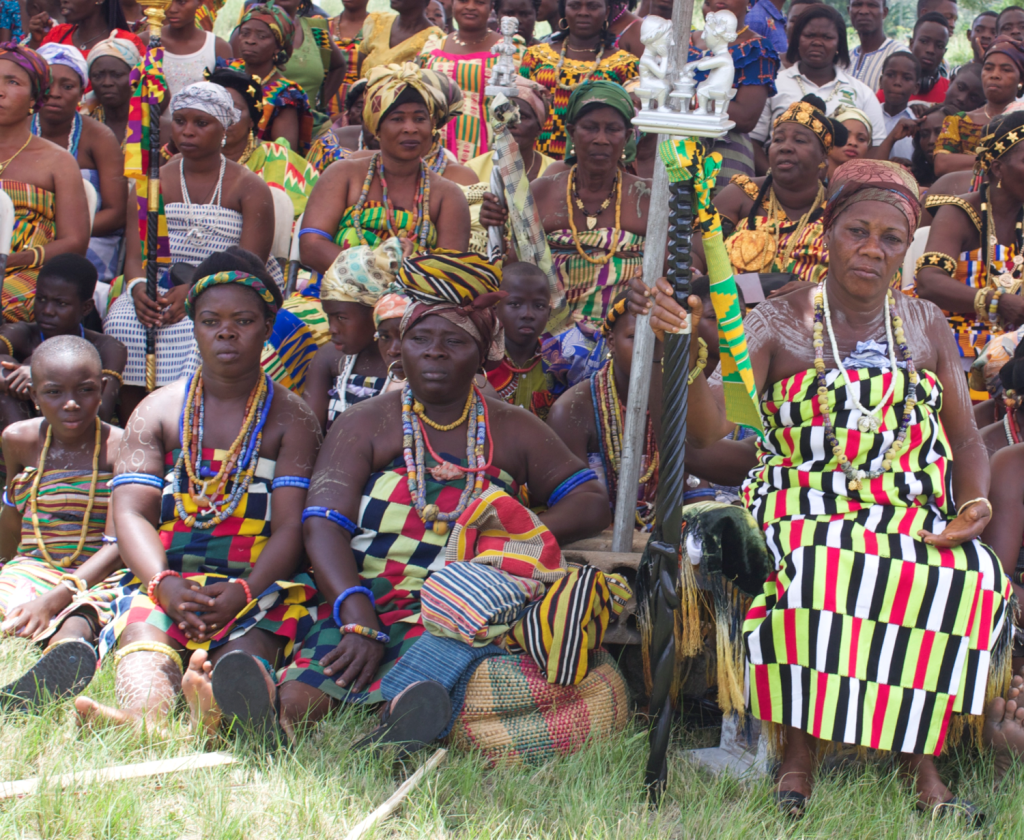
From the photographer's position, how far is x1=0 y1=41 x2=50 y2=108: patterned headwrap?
5.78 meters

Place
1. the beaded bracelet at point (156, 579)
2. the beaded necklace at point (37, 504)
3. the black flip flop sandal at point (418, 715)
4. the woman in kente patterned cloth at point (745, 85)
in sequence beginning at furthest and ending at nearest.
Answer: the woman in kente patterned cloth at point (745, 85), the beaded necklace at point (37, 504), the beaded bracelet at point (156, 579), the black flip flop sandal at point (418, 715)

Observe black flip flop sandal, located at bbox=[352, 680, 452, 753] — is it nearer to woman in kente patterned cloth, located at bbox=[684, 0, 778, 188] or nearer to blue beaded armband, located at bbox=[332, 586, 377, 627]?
blue beaded armband, located at bbox=[332, 586, 377, 627]

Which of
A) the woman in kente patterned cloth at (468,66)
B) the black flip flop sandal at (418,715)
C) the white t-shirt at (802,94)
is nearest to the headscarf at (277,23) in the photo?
the woman in kente patterned cloth at (468,66)

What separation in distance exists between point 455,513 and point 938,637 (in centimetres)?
162

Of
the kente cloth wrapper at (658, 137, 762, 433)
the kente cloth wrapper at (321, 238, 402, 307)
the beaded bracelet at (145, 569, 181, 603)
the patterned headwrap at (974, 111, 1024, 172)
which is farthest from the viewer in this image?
the patterned headwrap at (974, 111, 1024, 172)

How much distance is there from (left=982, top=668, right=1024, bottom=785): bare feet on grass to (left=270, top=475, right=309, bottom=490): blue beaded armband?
7.84 ft

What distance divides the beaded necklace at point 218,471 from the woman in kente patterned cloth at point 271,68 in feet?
13.1

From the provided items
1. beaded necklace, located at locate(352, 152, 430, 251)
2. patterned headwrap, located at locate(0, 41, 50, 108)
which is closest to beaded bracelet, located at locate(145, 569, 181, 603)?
beaded necklace, located at locate(352, 152, 430, 251)

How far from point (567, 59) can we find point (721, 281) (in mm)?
5093

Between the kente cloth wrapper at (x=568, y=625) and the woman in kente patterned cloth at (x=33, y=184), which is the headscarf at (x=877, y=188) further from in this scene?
the woman in kente patterned cloth at (x=33, y=184)

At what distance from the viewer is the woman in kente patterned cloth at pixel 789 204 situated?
5699mm

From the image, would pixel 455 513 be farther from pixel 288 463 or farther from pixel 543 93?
pixel 543 93

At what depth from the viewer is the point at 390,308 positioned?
14.7 feet

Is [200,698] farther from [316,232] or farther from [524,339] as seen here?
[316,232]
